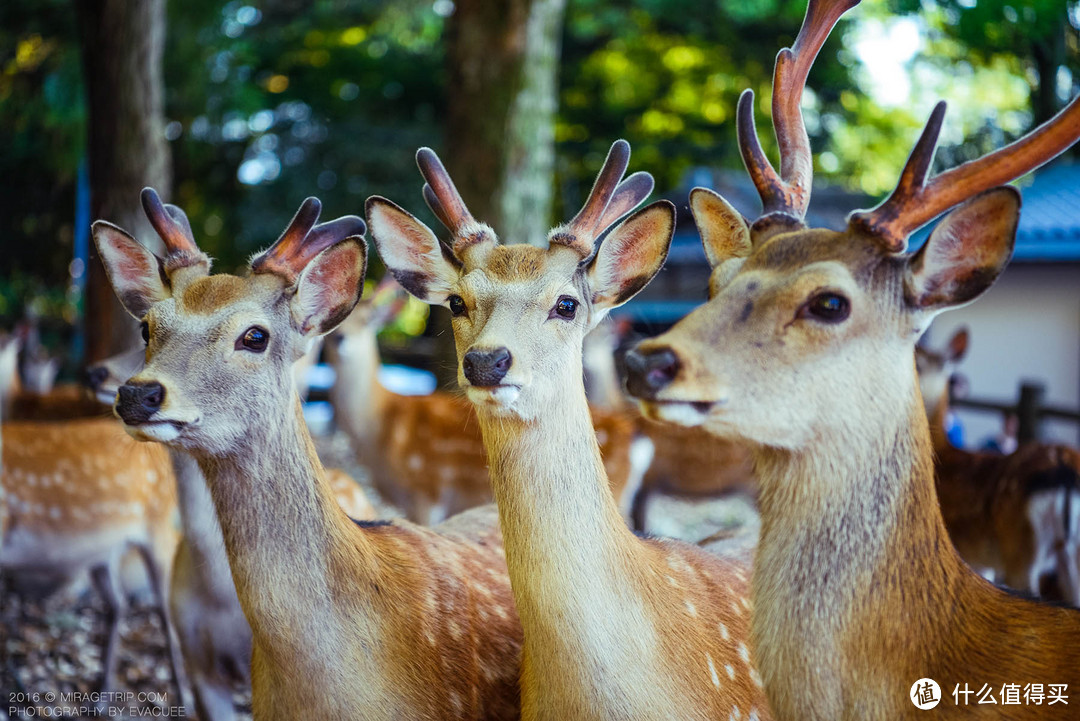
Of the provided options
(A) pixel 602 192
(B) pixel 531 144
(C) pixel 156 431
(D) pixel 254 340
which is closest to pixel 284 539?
(C) pixel 156 431

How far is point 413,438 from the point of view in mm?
5895

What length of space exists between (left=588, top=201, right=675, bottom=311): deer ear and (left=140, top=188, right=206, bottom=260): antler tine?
45.4 inches

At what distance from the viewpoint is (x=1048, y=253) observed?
6.45 meters

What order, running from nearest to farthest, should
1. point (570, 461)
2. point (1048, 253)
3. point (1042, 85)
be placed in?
point (570, 461) < point (1042, 85) < point (1048, 253)

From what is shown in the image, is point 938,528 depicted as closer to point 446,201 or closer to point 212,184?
point 446,201

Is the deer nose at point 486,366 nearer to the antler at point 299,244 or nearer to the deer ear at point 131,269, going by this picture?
the antler at point 299,244

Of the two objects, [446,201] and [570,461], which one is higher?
[446,201]

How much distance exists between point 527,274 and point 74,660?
12.6 feet

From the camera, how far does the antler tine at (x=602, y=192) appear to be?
2.29 meters

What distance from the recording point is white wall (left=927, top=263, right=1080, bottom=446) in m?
6.89

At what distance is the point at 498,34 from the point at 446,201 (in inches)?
151

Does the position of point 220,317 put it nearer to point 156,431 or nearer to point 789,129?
point 156,431

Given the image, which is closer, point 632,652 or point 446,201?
point 632,652

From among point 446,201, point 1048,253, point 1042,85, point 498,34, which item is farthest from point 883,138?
point 446,201
